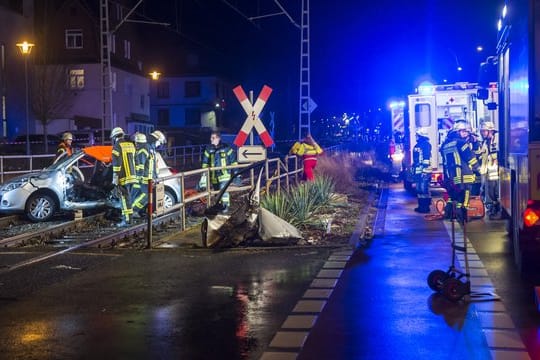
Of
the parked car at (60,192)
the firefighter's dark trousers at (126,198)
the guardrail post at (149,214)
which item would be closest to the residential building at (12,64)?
the parked car at (60,192)

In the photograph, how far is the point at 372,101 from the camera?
59.6 meters

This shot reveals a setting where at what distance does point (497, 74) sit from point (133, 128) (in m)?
51.3

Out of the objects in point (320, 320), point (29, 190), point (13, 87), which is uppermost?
point (13, 87)

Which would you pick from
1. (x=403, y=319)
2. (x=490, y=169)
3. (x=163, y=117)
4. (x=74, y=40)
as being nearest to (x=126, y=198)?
(x=490, y=169)

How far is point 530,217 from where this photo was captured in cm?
728

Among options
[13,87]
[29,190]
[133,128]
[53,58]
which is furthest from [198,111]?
[29,190]

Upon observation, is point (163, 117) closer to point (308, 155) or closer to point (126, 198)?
point (308, 155)

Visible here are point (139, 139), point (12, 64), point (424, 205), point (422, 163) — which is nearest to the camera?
point (139, 139)

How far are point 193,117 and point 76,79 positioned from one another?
74.8 feet

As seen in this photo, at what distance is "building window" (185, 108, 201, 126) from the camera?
8062 cm

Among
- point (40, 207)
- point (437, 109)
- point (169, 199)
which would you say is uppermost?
point (437, 109)

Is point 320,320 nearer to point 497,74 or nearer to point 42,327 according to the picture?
point 42,327

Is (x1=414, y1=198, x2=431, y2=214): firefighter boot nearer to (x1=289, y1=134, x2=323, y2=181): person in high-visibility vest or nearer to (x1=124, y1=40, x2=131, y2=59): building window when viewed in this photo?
(x1=289, y1=134, x2=323, y2=181): person in high-visibility vest

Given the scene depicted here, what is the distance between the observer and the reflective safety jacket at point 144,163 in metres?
14.2
